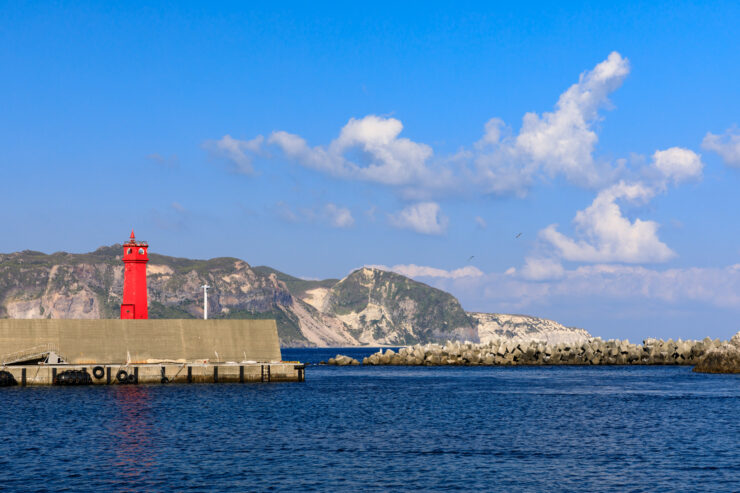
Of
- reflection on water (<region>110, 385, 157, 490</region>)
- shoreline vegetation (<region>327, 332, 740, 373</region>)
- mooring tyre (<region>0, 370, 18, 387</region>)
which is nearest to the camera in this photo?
reflection on water (<region>110, 385, 157, 490</region>)

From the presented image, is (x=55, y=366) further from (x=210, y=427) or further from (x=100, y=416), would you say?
(x=210, y=427)

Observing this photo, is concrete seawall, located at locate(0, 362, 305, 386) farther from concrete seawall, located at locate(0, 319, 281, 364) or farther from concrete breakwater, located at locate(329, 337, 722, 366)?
concrete breakwater, located at locate(329, 337, 722, 366)

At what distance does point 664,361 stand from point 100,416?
8240cm

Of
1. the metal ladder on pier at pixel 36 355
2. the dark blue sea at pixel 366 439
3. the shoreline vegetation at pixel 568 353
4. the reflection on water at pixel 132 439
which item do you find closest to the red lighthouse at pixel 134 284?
the metal ladder on pier at pixel 36 355

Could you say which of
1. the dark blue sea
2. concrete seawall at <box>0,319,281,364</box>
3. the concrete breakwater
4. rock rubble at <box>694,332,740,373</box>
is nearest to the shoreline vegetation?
the concrete breakwater

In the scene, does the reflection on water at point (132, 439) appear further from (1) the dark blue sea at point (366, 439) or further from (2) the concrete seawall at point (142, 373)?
(2) the concrete seawall at point (142, 373)

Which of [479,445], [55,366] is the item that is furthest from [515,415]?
[55,366]

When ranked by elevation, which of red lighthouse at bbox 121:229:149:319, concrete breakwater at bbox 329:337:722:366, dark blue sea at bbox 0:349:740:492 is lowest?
dark blue sea at bbox 0:349:740:492

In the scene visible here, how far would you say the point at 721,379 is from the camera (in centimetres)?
8206

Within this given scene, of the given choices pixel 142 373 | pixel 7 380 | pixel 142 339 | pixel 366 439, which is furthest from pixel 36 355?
pixel 366 439

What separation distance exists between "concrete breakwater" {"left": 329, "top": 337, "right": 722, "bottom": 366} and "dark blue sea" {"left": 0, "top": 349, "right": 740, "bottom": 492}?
4320 cm

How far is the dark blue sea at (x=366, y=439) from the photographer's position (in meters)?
29.5

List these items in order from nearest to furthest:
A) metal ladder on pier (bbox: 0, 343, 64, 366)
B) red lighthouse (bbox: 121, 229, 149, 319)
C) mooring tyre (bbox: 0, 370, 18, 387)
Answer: mooring tyre (bbox: 0, 370, 18, 387) < metal ladder on pier (bbox: 0, 343, 64, 366) < red lighthouse (bbox: 121, 229, 149, 319)

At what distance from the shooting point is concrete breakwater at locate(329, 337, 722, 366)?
112 m
